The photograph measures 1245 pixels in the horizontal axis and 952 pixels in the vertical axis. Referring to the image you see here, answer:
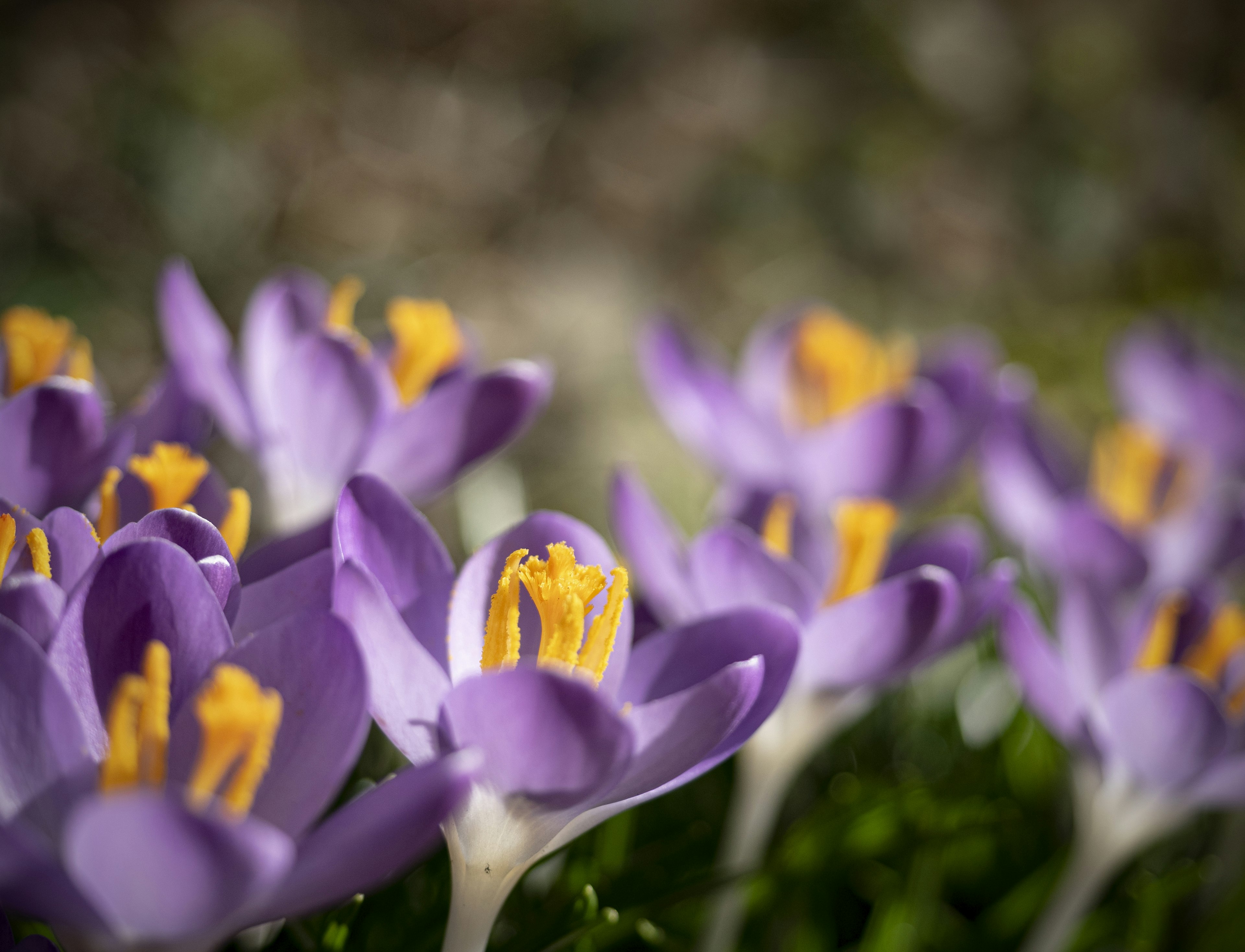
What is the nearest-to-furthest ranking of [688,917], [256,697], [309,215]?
[256,697] → [688,917] → [309,215]

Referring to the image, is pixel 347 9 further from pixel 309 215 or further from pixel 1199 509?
pixel 1199 509

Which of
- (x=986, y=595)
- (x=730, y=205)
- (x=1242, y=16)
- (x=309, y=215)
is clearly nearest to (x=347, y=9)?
(x=309, y=215)

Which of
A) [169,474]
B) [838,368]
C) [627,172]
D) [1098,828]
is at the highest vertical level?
[169,474]

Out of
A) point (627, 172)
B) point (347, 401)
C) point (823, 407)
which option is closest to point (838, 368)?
point (823, 407)

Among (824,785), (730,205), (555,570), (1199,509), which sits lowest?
(730,205)

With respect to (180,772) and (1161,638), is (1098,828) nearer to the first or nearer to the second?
(1161,638)

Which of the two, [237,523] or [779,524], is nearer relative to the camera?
[237,523]

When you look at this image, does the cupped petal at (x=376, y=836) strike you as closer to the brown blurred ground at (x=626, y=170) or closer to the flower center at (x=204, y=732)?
the flower center at (x=204, y=732)
